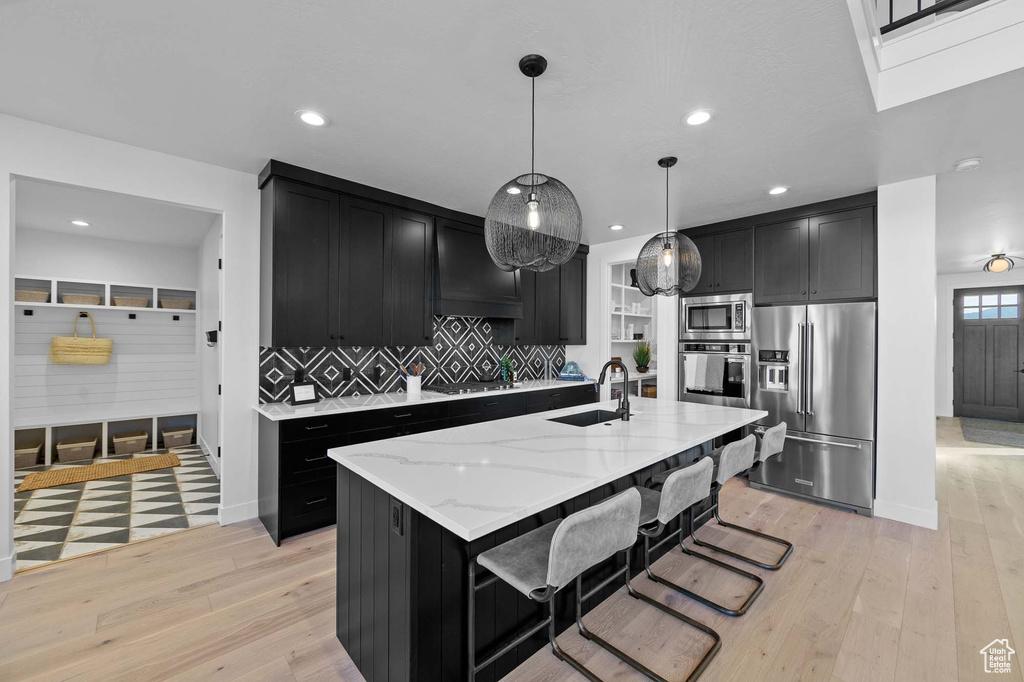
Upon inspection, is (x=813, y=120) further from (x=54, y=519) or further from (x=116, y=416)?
(x=116, y=416)

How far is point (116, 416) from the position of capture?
4965 mm

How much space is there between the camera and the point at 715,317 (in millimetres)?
4371

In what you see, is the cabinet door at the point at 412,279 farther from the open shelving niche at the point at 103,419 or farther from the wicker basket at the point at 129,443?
the wicker basket at the point at 129,443

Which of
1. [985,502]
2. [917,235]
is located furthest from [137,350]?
[985,502]

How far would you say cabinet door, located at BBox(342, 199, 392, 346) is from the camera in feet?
11.2

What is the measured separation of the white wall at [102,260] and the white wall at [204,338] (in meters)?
0.31

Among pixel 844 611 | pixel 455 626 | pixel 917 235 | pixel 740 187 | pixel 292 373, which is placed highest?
pixel 740 187

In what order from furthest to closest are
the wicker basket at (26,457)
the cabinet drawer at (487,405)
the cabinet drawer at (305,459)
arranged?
the wicker basket at (26,457)
the cabinet drawer at (487,405)
the cabinet drawer at (305,459)

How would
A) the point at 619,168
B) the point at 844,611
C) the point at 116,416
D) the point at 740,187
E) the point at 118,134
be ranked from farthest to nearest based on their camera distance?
the point at 116,416 → the point at 740,187 → the point at 619,168 → the point at 118,134 → the point at 844,611

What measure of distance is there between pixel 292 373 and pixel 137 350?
318cm

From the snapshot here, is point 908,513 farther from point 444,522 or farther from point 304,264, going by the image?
point 304,264

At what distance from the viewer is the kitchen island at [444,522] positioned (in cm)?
144

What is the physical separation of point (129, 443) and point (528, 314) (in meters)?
4.74

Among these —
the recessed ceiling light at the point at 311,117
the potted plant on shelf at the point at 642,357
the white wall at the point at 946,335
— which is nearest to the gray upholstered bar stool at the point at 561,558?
the recessed ceiling light at the point at 311,117
